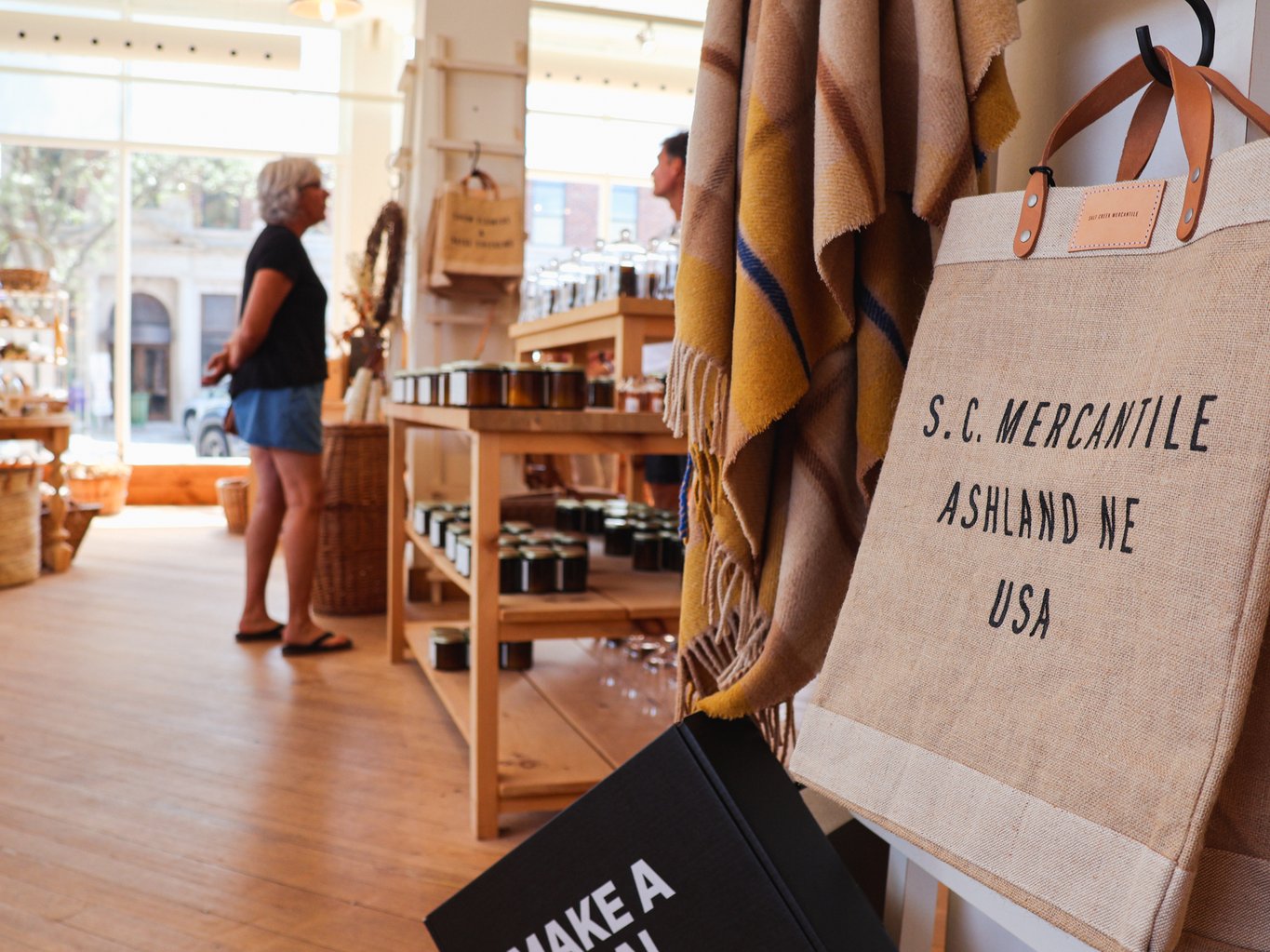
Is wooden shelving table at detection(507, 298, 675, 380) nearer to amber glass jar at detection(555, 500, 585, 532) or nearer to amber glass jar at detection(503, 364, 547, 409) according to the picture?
amber glass jar at detection(503, 364, 547, 409)

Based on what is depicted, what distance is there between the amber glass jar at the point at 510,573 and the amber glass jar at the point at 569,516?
94cm

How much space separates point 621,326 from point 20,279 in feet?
12.9

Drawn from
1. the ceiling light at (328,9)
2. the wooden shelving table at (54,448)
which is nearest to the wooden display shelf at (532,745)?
the wooden shelving table at (54,448)

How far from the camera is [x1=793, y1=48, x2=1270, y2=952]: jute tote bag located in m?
0.59

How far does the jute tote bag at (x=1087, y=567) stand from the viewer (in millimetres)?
594

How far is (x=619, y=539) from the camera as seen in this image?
9.49 ft

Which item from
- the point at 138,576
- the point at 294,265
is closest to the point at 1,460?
the point at 138,576

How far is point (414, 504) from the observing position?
11.7 ft

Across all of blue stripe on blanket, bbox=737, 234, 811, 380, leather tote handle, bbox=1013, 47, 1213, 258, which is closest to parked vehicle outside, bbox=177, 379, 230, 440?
blue stripe on blanket, bbox=737, 234, 811, 380

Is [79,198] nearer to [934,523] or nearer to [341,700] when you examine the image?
[341,700]

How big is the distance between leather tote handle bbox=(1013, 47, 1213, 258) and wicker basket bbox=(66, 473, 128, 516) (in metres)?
7.17

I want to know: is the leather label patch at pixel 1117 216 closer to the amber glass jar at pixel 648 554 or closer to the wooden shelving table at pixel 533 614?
the wooden shelving table at pixel 533 614

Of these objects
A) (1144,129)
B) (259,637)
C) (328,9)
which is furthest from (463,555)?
(328,9)

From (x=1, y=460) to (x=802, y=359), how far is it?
174 inches
